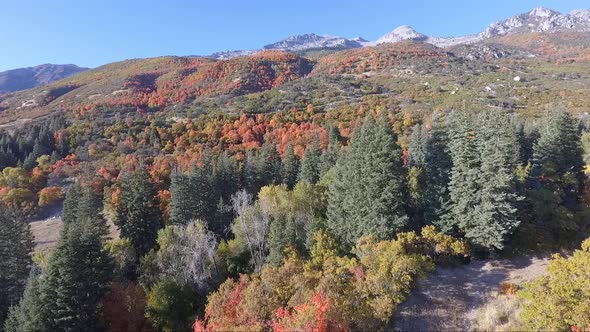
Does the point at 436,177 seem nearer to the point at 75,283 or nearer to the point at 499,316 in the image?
the point at 499,316

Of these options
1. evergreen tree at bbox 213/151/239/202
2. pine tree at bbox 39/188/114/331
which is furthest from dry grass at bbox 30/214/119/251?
pine tree at bbox 39/188/114/331

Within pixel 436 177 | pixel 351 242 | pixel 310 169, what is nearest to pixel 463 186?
pixel 436 177

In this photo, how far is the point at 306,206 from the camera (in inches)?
1619

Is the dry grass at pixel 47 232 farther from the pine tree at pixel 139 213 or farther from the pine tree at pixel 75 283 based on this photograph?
the pine tree at pixel 75 283

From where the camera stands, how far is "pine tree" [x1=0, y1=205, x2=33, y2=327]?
128 ft

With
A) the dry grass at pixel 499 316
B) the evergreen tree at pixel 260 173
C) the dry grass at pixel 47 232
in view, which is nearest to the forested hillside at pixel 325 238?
the evergreen tree at pixel 260 173

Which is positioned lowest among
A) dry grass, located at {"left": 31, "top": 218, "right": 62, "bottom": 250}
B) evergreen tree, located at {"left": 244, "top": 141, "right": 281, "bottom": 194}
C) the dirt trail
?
dry grass, located at {"left": 31, "top": 218, "right": 62, "bottom": 250}

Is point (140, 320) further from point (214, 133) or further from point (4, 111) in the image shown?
point (4, 111)

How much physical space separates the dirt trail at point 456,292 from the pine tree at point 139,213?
111ft

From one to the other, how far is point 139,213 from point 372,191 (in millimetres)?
29969

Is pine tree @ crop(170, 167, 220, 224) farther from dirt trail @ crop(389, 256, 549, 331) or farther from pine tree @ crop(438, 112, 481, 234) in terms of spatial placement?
dirt trail @ crop(389, 256, 549, 331)

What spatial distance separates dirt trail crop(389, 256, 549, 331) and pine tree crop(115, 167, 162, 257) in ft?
111

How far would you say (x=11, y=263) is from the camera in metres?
40.7

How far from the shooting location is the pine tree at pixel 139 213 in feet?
151
